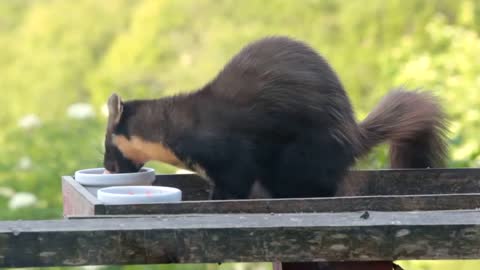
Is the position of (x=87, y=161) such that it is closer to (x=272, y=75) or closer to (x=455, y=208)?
(x=272, y=75)

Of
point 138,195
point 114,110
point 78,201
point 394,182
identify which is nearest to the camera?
point 138,195

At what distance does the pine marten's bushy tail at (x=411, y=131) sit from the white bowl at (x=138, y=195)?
986 mm

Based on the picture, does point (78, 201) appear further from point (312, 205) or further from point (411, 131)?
point (411, 131)

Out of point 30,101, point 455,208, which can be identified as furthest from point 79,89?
point 455,208

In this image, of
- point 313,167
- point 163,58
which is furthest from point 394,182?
point 163,58

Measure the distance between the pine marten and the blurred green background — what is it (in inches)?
8.7

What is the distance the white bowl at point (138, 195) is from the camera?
2328mm

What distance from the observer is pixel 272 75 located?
3.25m

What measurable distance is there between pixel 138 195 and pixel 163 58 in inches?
375

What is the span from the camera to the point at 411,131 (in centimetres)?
343

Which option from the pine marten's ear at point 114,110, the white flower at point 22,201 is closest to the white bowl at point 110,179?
the pine marten's ear at point 114,110

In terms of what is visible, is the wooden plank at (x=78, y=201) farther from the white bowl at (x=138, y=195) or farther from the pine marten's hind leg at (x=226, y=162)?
the pine marten's hind leg at (x=226, y=162)

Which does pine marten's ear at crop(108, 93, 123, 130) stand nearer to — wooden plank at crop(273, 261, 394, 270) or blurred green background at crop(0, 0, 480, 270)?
blurred green background at crop(0, 0, 480, 270)

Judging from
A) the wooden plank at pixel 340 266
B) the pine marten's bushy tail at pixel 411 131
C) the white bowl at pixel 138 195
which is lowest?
the wooden plank at pixel 340 266
